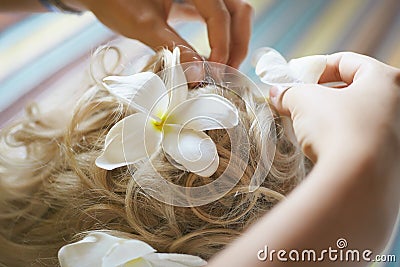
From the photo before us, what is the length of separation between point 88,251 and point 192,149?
170mm

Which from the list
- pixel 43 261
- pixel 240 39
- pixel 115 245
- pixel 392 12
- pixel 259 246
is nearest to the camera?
pixel 259 246

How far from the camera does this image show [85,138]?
2.66ft

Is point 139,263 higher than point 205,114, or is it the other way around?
point 205,114

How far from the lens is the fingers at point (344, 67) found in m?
0.74

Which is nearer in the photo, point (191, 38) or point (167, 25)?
point (167, 25)

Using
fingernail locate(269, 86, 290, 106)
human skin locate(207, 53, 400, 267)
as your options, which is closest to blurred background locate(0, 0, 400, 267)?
fingernail locate(269, 86, 290, 106)

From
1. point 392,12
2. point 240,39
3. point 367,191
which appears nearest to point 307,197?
point 367,191

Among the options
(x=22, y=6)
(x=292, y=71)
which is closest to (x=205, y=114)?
(x=292, y=71)

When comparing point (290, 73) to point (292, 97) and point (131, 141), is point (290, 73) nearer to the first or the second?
point (292, 97)

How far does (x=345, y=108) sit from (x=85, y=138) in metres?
0.35

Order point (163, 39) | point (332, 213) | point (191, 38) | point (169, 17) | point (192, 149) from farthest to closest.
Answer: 1. point (191, 38)
2. point (169, 17)
3. point (163, 39)
4. point (192, 149)
5. point (332, 213)

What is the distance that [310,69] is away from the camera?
77 centimetres

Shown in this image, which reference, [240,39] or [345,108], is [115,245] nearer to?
[345,108]

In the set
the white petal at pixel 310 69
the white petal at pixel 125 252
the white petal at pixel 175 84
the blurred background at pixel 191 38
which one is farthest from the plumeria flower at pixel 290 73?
the blurred background at pixel 191 38
